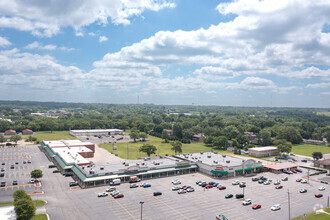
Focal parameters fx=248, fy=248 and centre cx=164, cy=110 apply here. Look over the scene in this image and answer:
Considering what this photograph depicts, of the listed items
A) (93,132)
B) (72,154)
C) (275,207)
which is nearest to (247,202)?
(275,207)

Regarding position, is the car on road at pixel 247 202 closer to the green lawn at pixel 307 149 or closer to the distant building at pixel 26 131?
the green lawn at pixel 307 149

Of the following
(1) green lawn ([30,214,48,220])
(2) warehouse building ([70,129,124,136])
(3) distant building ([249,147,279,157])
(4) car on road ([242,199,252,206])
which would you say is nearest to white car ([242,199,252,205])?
(4) car on road ([242,199,252,206])

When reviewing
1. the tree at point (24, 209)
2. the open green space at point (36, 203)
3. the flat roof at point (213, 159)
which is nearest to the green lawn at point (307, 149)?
the flat roof at point (213, 159)

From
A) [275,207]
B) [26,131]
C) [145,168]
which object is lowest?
[275,207]

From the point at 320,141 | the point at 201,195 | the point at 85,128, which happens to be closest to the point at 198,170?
the point at 201,195

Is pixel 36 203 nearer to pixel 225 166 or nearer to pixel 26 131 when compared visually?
pixel 225 166

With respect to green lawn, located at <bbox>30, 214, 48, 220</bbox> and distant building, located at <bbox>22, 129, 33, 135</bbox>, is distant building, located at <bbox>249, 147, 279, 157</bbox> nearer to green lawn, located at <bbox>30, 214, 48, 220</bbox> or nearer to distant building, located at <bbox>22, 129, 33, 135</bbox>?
green lawn, located at <bbox>30, 214, 48, 220</bbox>
